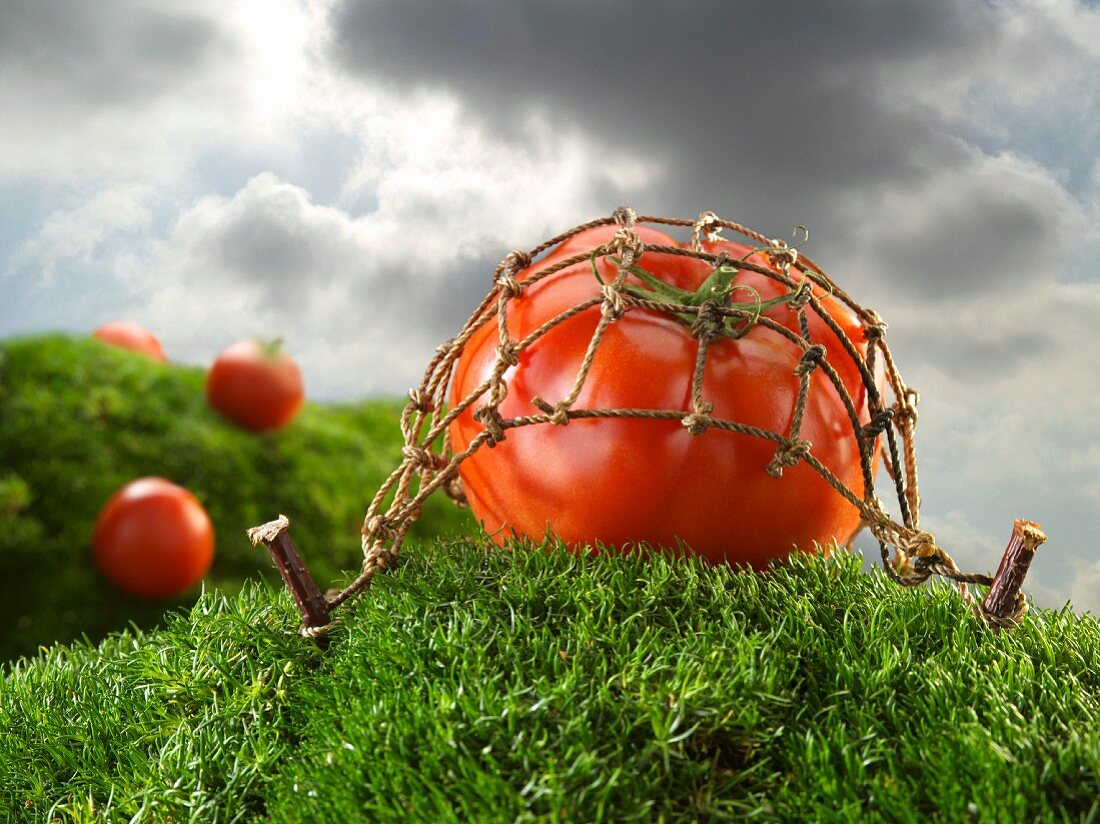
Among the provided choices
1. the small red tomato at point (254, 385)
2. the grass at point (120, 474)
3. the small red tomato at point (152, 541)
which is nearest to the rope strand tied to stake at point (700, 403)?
the small red tomato at point (152, 541)

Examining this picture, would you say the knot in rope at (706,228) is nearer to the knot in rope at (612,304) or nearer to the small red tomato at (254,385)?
the knot in rope at (612,304)

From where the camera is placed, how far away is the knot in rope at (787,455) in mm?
1542

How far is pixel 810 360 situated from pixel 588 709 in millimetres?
710

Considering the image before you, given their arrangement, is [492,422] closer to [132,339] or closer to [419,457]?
[419,457]

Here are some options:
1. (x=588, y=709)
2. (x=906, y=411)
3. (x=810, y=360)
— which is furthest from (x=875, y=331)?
(x=588, y=709)

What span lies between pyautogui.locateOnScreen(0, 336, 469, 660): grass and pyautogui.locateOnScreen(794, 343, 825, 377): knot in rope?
2.65 meters

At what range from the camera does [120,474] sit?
3.84 m

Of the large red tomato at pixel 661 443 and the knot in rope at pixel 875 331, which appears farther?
the knot in rope at pixel 875 331

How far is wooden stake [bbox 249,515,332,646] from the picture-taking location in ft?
5.29

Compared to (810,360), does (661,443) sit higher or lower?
lower

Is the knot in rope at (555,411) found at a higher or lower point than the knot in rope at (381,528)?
higher

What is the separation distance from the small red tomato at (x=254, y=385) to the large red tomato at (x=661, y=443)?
2.70 metres

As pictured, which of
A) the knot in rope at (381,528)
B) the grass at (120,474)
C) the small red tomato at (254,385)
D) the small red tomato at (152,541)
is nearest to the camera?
the knot in rope at (381,528)

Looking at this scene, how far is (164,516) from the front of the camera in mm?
3439
